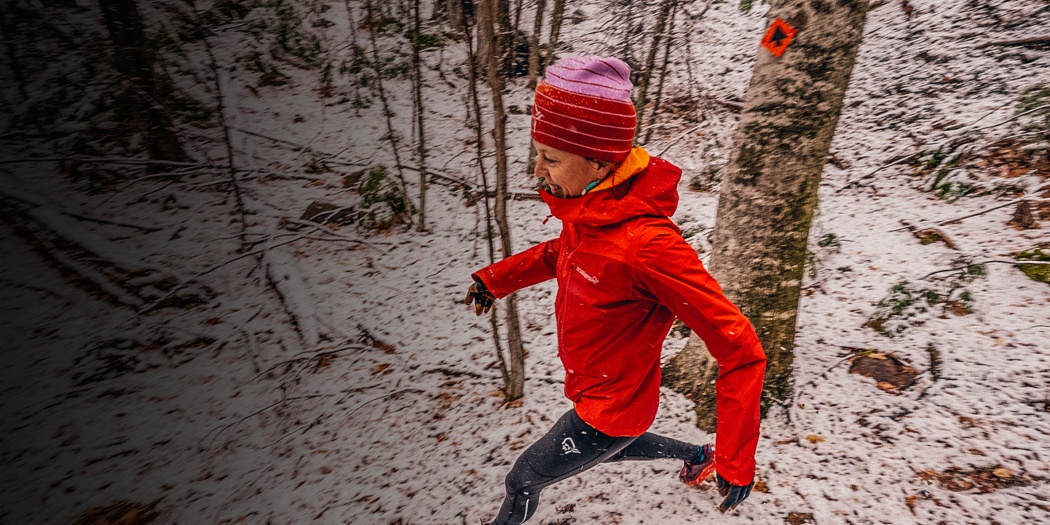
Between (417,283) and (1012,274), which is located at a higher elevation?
(1012,274)

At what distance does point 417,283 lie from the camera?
4.88 meters

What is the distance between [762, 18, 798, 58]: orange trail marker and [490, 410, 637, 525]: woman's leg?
6.35 ft

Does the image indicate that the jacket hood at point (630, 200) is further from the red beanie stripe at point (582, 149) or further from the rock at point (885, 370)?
the rock at point (885, 370)

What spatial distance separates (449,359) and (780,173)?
2845 millimetres

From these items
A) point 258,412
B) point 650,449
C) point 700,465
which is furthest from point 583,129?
point 258,412

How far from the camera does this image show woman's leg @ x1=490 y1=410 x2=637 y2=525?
175 cm

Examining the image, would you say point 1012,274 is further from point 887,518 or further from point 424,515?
point 424,515

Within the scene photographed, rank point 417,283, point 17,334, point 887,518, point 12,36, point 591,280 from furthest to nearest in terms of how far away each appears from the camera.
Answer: point 12,36 → point 417,283 → point 17,334 → point 887,518 → point 591,280

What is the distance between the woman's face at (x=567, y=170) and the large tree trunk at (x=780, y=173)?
4.24ft

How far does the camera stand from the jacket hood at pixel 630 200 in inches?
51.6

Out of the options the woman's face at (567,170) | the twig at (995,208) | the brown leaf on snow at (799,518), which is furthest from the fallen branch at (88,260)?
the twig at (995,208)

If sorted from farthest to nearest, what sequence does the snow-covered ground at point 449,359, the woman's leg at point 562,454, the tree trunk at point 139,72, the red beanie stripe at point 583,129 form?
the tree trunk at point 139,72, the snow-covered ground at point 449,359, the woman's leg at point 562,454, the red beanie stripe at point 583,129

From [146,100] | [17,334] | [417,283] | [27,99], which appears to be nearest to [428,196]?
[417,283]

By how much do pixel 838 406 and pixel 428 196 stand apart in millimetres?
5343
